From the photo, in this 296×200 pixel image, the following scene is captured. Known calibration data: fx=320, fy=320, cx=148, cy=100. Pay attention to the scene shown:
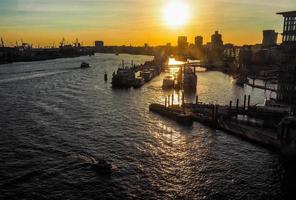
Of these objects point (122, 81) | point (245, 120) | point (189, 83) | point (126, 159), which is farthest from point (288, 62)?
point (122, 81)

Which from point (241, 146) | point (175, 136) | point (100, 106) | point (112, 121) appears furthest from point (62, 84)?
point (241, 146)

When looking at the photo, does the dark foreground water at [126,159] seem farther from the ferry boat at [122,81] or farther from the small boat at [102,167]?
the ferry boat at [122,81]

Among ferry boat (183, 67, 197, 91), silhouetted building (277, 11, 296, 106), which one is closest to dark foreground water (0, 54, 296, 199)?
silhouetted building (277, 11, 296, 106)

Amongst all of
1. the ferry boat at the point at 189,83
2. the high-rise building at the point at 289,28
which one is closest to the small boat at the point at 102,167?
the high-rise building at the point at 289,28

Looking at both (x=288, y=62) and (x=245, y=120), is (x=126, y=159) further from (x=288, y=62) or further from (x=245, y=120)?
(x=288, y=62)

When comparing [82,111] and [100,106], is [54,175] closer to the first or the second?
[82,111]

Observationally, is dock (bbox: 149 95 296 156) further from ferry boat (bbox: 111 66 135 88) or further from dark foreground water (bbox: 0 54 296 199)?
ferry boat (bbox: 111 66 135 88)
